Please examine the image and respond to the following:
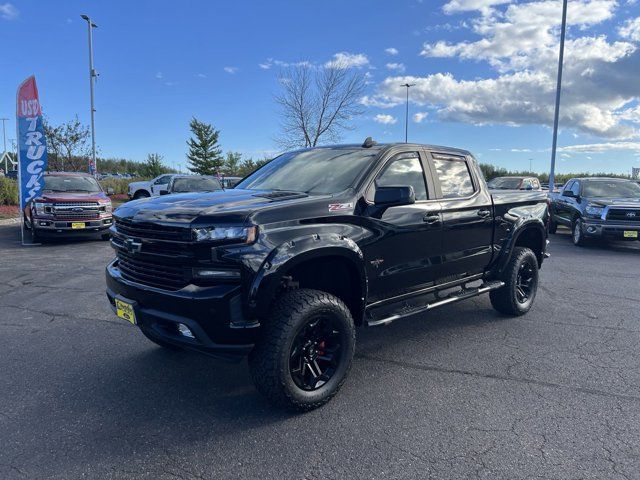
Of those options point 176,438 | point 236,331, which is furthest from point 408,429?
point 176,438

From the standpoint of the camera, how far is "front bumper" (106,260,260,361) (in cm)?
299

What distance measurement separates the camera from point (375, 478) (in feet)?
8.53

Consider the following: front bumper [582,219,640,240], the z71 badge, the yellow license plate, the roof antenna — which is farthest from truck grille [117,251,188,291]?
front bumper [582,219,640,240]

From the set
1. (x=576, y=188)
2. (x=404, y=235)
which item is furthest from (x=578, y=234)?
(x=404, y=235)

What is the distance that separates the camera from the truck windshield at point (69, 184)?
12.1 metres

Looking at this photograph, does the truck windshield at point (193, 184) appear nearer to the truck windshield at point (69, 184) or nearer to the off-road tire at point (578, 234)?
the truck windshield at point (69, 184)

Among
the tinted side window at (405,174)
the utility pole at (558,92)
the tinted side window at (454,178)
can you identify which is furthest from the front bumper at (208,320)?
the utility pole at (558,92)

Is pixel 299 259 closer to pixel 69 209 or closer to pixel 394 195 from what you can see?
pixel 394 195

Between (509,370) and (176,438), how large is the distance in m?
2.74

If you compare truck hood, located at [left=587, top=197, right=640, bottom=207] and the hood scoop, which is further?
truck hood, located at [left=587, top=197, right=640, bottom=207]

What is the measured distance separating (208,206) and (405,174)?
190 cm

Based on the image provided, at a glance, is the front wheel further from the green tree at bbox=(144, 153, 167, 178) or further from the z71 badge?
the green tree at bbox=(144, 153, 167, 178)

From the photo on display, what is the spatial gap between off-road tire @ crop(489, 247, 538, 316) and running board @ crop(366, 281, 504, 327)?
0.18m

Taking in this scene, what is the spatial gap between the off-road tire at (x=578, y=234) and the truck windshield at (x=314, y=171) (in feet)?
31.6
